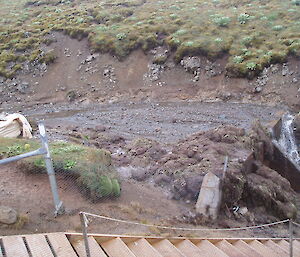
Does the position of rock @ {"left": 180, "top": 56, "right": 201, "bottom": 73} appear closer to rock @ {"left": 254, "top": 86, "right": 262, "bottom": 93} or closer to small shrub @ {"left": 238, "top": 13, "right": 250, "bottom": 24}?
rock @ {"left": 254, "top": 86, "right": 262, "bottom": 93}

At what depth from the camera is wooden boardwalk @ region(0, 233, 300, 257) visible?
7324mm

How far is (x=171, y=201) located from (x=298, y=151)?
36.8ft

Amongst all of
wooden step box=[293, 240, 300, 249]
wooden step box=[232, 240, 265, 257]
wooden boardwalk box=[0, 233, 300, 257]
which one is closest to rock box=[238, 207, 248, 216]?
wooden step box=[293, 240, 300, 249]

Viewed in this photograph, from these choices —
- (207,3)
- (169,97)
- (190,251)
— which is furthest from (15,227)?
(207,3)

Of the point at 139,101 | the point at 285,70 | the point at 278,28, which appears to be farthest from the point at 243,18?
the point at 139,101

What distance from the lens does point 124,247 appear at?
7.84 meters

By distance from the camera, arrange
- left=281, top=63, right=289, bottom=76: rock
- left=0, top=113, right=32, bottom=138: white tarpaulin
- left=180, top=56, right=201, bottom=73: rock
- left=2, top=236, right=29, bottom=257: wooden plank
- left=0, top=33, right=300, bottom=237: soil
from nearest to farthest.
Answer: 1. left=2, top=236, right=29, bottom=257: wooden plank
2. left=0, top=113, right=32, bottom=138: white tarpaulin
3. left=0, top=33, right=300, bottom=237: soil
4. left=281, top=63, right=289, bottom=76: rock
5. left=180, top=56, right=201, bottom=73: rock

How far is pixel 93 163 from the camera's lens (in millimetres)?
11969

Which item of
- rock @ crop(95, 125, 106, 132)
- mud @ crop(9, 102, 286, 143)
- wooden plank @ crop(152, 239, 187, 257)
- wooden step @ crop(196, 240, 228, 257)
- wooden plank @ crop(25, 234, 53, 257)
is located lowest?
mud @ crop(9, 102, 286, 143)

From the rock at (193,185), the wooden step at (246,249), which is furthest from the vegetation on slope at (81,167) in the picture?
the wooden step at (246,249)

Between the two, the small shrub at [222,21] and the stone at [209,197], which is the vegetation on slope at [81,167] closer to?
the stone at [209,197]

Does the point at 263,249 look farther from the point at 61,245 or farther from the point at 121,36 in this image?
the point at 121,36

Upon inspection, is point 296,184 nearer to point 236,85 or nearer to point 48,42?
point 236,85

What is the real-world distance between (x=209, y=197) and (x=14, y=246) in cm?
682
